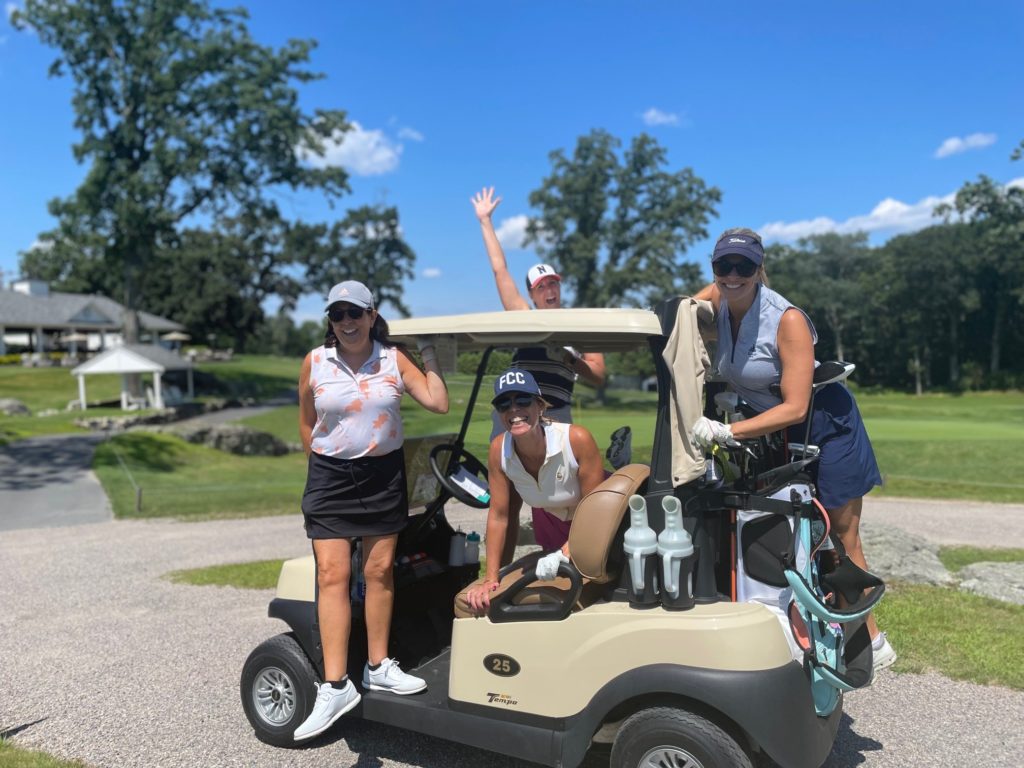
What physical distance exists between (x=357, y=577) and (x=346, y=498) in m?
0.44

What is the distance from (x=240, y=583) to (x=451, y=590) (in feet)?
12.1

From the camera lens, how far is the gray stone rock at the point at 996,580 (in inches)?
231

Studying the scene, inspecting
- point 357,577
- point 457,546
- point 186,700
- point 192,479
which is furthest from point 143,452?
point 357,577

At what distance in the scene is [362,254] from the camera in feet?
188

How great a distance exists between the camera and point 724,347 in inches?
118

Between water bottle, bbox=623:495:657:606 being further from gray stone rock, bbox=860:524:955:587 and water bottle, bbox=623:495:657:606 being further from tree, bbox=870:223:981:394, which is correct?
tree, bbox=870:223:981:394

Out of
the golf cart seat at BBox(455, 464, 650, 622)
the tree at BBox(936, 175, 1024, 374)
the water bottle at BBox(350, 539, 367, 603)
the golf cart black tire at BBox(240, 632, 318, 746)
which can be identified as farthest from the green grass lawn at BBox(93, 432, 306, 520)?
the tree at BBox(936, 175, 1024, 374)

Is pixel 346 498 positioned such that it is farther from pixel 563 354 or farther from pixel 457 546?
pixel 563 354

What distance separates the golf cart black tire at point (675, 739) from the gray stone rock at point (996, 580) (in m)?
4.37

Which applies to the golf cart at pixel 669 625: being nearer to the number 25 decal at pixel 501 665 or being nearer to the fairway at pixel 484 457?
the number 25 decal at pixel 501 665

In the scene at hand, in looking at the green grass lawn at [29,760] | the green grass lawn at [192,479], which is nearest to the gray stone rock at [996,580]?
the green grass lawn at [29,760]

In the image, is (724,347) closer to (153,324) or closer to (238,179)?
(238,179)

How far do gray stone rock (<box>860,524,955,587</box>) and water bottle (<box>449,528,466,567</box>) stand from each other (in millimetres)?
3825

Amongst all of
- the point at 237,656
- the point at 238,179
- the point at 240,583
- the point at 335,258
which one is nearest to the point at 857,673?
the point at 237,656
